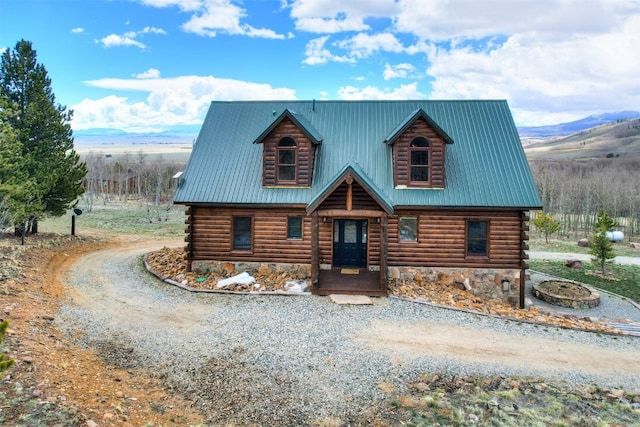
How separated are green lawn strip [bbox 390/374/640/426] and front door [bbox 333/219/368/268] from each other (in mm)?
7726

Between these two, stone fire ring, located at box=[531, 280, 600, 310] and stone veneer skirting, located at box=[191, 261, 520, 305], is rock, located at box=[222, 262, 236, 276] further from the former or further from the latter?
stone fire ring, located at box=[531, 280, 600, 310]

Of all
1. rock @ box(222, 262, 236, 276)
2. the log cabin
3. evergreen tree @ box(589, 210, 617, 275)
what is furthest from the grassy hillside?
rock @ box(222, 262, 236, 276)

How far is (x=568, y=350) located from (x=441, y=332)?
3033 mm

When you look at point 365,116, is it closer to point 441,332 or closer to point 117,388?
point 441,332

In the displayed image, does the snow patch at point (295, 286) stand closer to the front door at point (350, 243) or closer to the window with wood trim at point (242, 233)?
the front door at point (350, 243)

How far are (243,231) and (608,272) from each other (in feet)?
66.0

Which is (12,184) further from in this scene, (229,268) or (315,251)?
(315,251)

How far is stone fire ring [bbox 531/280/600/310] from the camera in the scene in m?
17.0

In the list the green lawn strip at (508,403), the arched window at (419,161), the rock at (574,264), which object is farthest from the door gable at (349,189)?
the rock at (574,264)

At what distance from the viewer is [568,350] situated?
10680mm

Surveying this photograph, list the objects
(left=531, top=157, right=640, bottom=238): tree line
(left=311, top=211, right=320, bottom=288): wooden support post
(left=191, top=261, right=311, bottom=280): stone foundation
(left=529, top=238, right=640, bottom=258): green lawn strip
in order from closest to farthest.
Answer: (left=311, top=211, right=320, bottom=288): wooden support post → (left=191, top=261, right=311, bottom=280): stone foundation → (left=529, top=238, right=640, bottom=258): green lawn strip → (left=531, top=157, right=640, bottom=238): tree line

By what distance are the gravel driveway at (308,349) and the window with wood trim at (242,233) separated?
9.29 feet

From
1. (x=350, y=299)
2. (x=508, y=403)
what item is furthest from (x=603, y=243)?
(x=508, y=403)

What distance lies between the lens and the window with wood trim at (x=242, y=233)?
16750mm
